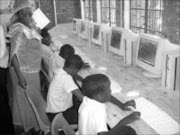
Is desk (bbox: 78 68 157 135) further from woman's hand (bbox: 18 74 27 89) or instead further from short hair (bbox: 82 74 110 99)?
woman's hand (bbox: 18 74 27 89)

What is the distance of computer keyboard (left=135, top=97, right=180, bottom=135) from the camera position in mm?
1331

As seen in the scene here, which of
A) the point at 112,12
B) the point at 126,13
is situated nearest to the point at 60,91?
the point at 126,13

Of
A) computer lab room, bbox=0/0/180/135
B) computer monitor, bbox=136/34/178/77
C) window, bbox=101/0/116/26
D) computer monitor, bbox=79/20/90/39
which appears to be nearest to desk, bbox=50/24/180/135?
computer lab room, bbox=0/0/180/135

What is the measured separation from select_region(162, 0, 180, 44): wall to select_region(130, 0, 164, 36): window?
154 mm

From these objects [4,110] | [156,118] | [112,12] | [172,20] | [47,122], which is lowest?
[4,110]

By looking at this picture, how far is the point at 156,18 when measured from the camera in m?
3.19

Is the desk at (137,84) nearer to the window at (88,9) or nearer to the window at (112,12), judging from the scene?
the window at (112,12)

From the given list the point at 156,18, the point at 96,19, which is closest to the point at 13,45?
the point at 156,18

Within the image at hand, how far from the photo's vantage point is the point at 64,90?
6.57ft

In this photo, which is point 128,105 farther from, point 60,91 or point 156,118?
point 60,91

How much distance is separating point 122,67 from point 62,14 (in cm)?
443

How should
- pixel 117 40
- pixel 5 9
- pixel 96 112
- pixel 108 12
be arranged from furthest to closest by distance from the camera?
pixel 5 9 → pixel 108 12 → pixel 117 40 → pixel 96 112

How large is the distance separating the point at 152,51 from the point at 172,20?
79 centimetres

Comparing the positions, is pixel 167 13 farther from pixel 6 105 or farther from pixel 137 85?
pixel 6 105
